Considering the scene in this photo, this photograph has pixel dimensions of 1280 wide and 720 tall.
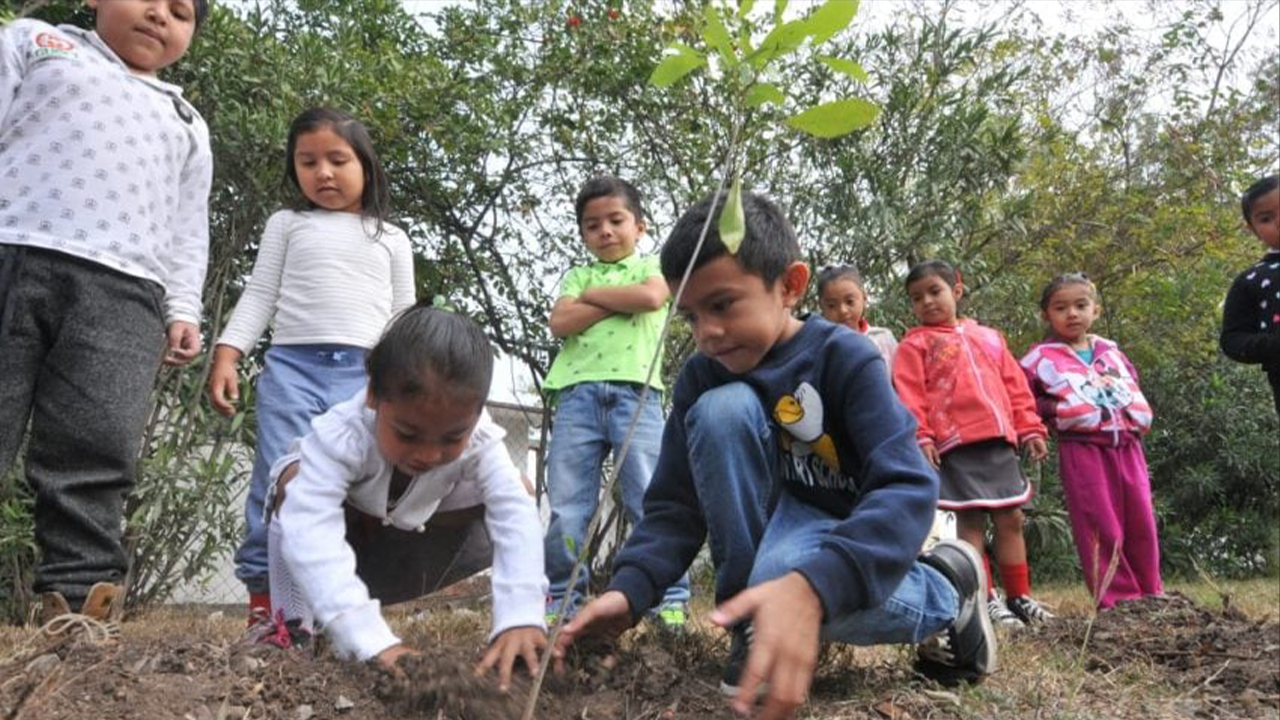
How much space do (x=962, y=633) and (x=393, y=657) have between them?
47.7 inches

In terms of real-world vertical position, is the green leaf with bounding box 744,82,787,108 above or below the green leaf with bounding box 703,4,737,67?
below

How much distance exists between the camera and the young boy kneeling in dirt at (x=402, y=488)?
2.14 metres

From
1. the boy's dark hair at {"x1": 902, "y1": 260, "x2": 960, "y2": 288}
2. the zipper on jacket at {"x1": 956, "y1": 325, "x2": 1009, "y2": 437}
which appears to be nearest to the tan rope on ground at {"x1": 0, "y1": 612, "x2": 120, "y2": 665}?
the zipper on jacket at {"x1": 956, "y1": 325, "x2": 1009, "y2": 437}

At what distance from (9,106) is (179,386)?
6.00 feet

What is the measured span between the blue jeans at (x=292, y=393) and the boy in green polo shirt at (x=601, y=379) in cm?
76

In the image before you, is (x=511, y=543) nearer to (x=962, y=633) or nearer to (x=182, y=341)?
(x=962, y=633)

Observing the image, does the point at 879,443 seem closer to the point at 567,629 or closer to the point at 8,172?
the point at 567,629

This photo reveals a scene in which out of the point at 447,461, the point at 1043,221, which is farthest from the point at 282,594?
the point at 1043,221

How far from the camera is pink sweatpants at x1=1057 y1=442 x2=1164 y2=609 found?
462 centimetres

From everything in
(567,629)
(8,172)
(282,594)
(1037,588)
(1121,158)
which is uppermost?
(1121,158)

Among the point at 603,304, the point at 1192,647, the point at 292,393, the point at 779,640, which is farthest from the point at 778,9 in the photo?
the point at 1192,647

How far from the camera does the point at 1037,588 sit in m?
8.39

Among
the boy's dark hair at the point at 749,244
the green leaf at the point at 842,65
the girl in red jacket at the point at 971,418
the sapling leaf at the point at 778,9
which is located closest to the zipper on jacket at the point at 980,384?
the girl in red jacket at the point at 971,418

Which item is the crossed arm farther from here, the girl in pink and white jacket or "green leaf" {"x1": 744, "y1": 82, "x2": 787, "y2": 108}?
"green leaf" {"x1": 744, "y1": 82, "x2": 787, "y2": 108}
